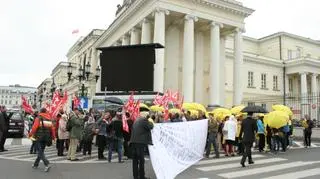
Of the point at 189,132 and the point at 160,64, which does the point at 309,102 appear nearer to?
the point at 160,64

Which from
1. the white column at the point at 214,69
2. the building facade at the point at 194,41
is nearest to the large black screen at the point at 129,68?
the building facade at the point at 194,41

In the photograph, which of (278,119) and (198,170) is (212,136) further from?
(198,170)

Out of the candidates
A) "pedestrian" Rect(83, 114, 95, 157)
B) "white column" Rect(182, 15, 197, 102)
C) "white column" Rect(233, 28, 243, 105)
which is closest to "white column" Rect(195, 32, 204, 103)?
"white column" Rect(233, 28, 243, 105)

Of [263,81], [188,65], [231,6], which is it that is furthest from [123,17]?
[263,81]

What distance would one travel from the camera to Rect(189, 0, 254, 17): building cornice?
3844cm

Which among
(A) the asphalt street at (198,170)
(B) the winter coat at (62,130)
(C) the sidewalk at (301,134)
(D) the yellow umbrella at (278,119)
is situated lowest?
(A) the asphalt street at (198,170)

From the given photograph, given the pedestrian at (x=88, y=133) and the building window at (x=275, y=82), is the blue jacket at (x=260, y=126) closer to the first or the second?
the pedestrian at (x=88, y=133)

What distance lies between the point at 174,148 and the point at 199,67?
102 feet

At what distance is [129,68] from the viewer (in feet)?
81.5

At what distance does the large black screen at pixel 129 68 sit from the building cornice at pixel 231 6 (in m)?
14.9

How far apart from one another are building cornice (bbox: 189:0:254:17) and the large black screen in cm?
1486

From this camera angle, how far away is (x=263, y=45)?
68.6 meters

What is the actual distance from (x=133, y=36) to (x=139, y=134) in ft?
103

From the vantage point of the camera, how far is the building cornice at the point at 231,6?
38438 millimetres
